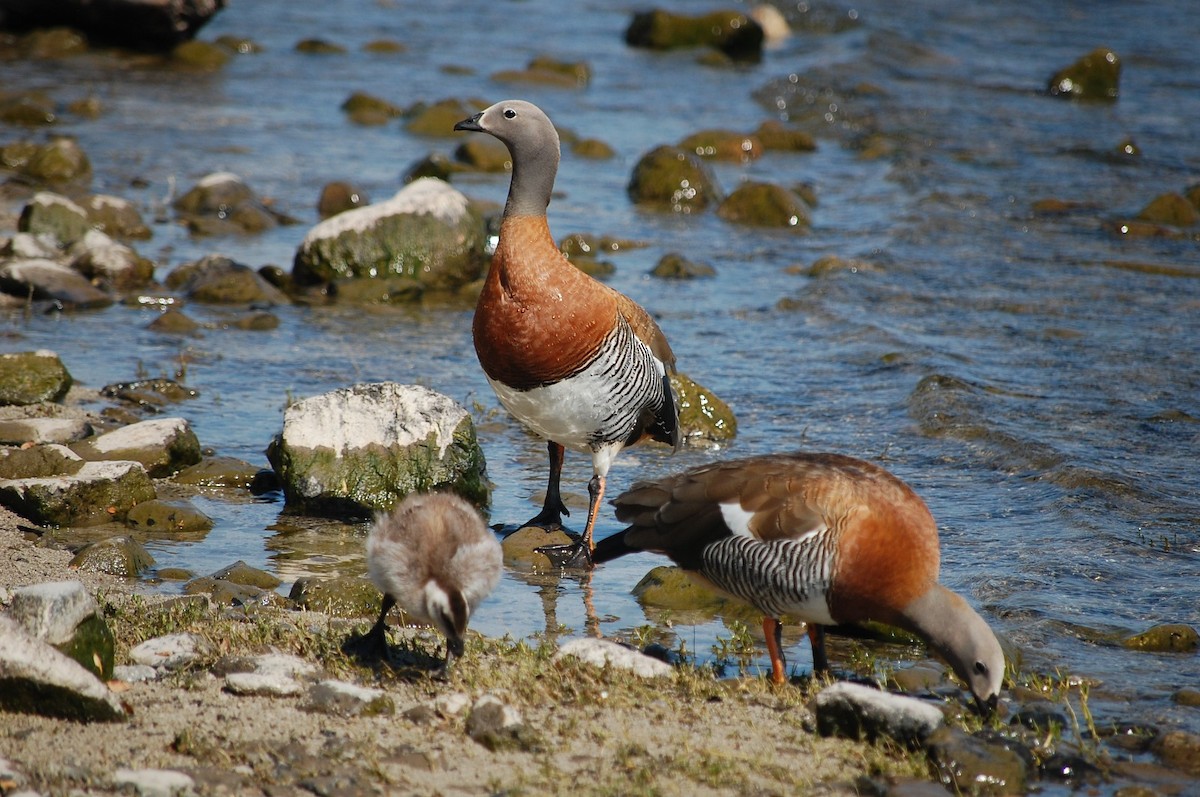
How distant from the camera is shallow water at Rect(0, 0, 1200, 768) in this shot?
25.5 feet

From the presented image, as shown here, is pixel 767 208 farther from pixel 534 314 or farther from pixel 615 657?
pixel 615 657

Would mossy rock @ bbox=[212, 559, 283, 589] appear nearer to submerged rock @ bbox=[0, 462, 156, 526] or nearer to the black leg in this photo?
submerged rock @ bbox=[0, 462, 156, 526]

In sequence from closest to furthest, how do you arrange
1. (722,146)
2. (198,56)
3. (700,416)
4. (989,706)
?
(989,706) → (700,416) → (722,146) → (198,56)

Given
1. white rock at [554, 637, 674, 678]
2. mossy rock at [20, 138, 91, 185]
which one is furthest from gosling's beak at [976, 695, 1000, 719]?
mossy rock at [20, 138, 91, 185]

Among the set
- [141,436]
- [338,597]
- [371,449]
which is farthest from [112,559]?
[371,449]

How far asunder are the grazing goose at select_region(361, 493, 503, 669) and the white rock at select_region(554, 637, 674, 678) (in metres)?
0.47

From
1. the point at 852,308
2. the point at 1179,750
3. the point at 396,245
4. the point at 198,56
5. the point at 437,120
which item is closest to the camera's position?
the point at 1179,750

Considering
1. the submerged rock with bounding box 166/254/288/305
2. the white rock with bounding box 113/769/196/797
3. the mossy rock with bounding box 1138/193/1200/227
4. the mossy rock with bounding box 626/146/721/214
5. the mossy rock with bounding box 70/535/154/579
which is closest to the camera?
the white rock with bounding box 113/769/196/797

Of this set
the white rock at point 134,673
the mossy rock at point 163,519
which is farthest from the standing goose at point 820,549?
the mossy rock at point 163,519

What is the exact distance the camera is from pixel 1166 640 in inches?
264

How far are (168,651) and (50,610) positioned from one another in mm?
593

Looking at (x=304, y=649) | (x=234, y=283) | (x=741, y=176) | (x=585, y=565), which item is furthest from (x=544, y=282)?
(x=741, y=176)

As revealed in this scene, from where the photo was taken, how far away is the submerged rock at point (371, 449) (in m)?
8.12

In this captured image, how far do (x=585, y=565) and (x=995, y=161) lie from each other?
45.9 ft
